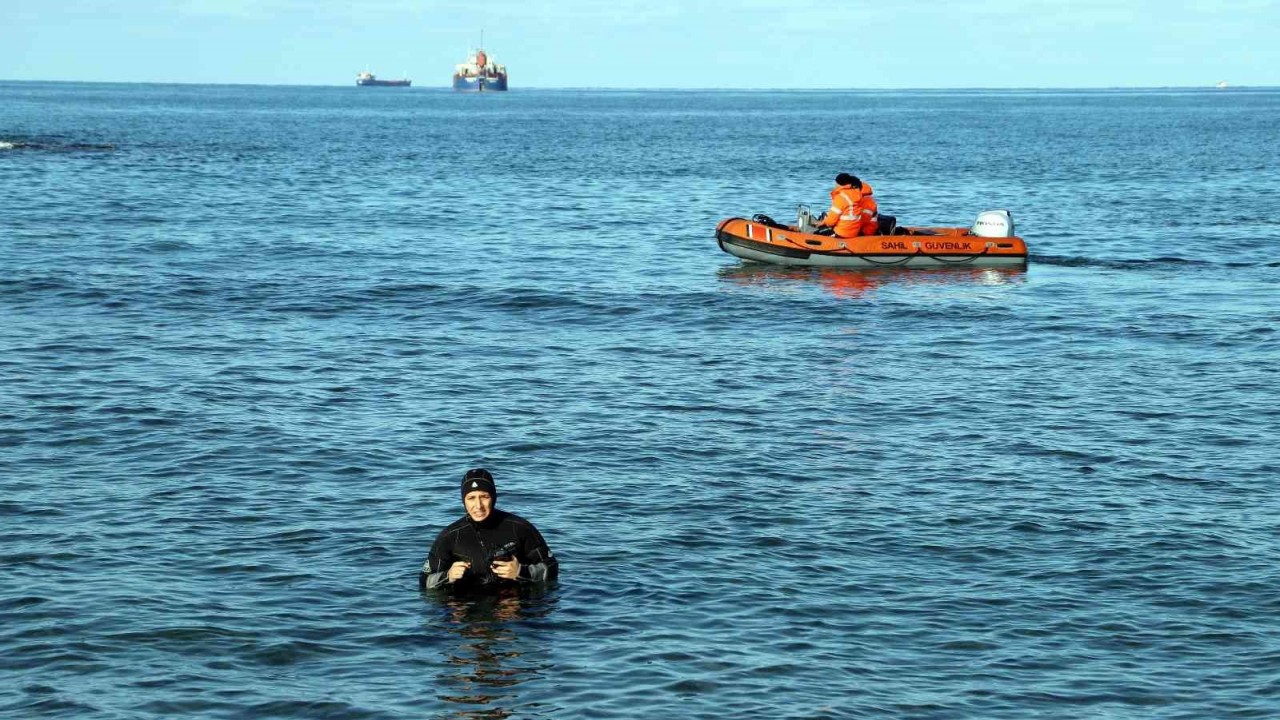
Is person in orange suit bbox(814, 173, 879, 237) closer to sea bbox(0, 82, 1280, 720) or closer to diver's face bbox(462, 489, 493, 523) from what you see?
sea bbox(0, 82, 1280, 720)

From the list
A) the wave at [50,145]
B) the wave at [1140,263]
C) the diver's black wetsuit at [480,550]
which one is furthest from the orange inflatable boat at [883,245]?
the wave at [50,145]

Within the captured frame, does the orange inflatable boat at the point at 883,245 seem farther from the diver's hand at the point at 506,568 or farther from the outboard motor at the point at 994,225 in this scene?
the diver's hand at the point at 506,568

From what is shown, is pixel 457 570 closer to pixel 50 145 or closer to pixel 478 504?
pixel 478 504

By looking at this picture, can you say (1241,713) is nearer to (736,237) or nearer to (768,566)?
(768,566)

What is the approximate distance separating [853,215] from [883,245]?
33.4 inches

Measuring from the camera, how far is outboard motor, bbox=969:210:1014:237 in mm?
32250

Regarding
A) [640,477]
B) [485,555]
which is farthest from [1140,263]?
[485,555]

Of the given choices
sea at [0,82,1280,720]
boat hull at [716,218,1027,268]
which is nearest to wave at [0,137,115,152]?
sea at [0,82,1280,720]

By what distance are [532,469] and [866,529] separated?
12.5ft

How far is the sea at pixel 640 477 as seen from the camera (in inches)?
428

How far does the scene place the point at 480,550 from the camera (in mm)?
12016

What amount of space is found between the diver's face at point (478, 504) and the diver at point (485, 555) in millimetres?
69

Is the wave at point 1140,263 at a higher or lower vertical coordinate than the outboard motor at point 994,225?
lower

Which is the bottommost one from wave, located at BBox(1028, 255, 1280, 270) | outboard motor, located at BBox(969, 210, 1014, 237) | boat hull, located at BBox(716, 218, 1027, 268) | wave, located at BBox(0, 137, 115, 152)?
wave, located at BBox(1028, 255, 1280, 270)
